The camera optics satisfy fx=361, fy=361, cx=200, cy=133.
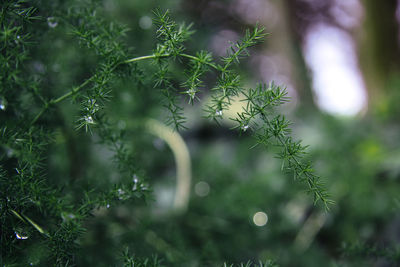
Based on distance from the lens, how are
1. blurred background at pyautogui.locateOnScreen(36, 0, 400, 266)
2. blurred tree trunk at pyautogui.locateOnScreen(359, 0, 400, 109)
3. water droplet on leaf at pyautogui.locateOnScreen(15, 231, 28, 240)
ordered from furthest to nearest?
blurred tree trunk at pyautogui.locateOnScreen(359, 0, 400, 109) < blurred background at pyautogui.locateOnScreen(36, 0, 400, 266) < water droplet on leaf at pyautogui.locateOnScreen(15, 231, 28, 240)

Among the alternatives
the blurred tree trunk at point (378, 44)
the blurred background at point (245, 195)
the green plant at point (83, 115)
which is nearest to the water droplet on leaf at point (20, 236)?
the green plant at point (83, 115)

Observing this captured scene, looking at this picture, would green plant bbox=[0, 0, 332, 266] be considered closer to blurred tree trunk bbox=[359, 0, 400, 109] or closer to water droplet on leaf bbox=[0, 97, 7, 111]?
water droplet on leaf bbox=[0, 97, 7, 111]

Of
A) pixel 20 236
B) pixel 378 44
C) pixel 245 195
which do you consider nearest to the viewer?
pixel 20 236

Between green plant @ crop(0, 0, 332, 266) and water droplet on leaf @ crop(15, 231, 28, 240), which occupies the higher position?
green plant @ crop(0, 0, 332, 266)

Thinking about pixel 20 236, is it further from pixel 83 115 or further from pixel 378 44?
pixel 378 44

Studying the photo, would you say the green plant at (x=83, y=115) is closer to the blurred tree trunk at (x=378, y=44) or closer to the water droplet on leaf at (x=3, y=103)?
the water droplet on leaf at (x=3, y=103)

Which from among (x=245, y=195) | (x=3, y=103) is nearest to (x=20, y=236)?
(x=3, y=103)

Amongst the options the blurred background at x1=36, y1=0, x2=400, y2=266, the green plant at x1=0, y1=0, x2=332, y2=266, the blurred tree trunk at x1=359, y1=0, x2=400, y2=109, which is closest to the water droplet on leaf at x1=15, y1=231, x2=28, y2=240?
the green plant at x1=0, y1=0, x2=332, y2=266

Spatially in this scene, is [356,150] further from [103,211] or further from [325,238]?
[103,211]

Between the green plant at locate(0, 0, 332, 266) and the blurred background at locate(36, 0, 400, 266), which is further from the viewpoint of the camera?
the blurred background at locate(36, 0, 400, 266)
